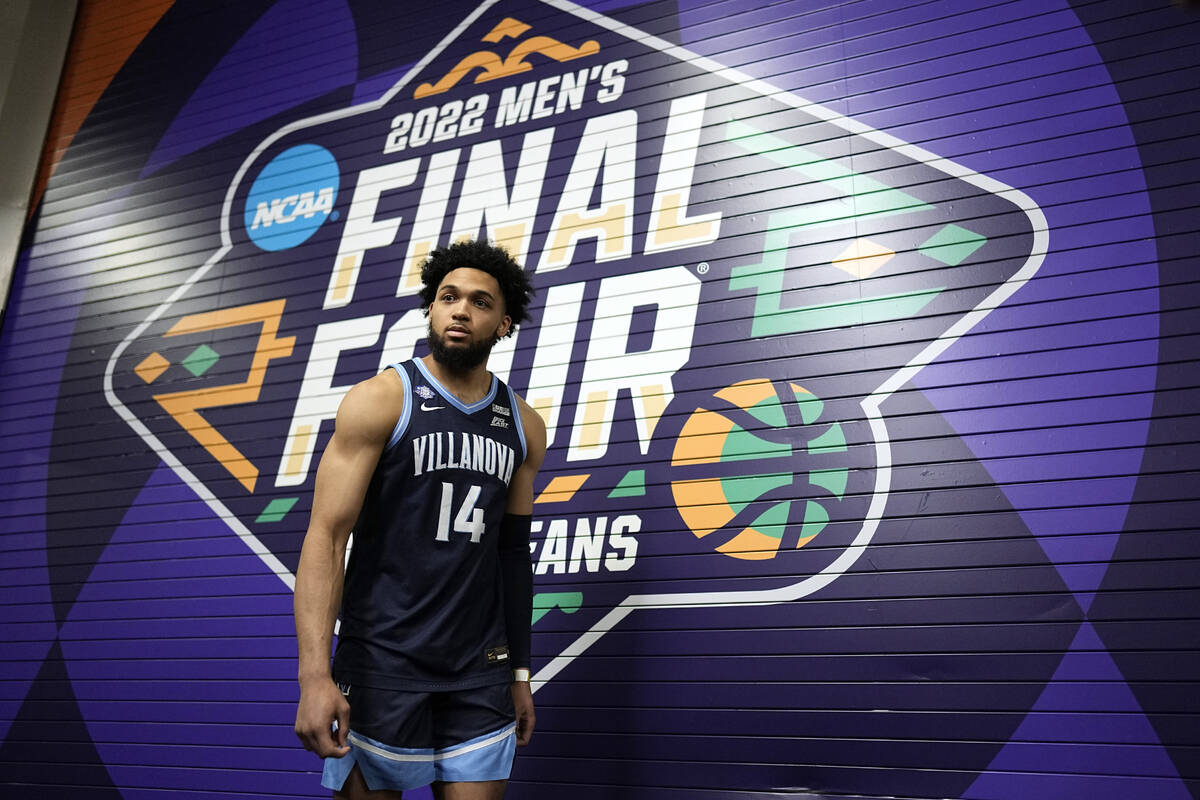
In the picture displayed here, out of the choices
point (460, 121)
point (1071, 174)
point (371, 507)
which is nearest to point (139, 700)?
point (371, 507)

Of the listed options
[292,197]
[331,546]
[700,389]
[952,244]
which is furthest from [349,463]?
[292,197]

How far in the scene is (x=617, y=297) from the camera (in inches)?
136

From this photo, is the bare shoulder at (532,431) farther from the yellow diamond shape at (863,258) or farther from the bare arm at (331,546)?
the yellow diamond shape at (863,258)

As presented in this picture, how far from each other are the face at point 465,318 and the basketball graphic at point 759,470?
101 centimetres

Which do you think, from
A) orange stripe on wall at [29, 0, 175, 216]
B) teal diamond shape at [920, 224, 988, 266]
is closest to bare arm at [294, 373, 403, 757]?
teal diamond shape at [920, 224, 988, 266]

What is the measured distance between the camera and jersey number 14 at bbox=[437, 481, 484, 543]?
2.20 metres

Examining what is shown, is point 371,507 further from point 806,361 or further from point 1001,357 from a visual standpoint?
point 1001,357

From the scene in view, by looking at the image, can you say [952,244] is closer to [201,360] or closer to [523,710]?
[523,710]

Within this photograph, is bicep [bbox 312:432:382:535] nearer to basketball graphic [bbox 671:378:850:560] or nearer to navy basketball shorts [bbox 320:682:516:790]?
navy basketball shorts [bbox 320:682:516:790]

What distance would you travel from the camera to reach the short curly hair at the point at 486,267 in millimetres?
2498

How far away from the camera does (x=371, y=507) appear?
220 centimetres

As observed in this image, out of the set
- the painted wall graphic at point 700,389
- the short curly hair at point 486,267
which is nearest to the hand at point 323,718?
the short curly hair at point 486,267

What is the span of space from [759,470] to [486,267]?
1210mm

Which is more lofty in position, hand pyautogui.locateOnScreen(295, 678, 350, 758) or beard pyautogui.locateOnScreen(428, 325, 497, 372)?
beard pyautogui.locateOnScreen(428, 325, 497, 372)
